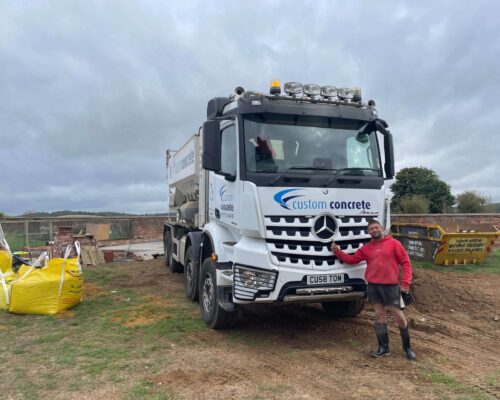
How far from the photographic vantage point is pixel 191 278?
25.3ft

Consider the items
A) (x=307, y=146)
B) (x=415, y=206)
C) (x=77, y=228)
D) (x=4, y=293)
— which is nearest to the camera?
(x=307, y=146)

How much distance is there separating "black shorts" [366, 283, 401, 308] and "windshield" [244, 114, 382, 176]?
1491 mm

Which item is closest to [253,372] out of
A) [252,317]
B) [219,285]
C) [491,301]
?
[219,285]

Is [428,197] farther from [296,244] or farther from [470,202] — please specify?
[296,244]

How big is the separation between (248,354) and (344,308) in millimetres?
2135

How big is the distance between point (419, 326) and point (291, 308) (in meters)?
2.09

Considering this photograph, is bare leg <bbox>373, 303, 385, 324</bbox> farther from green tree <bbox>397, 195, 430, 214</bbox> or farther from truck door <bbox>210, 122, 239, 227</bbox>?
green tree <bbox>397, 195, 430, 214</bbox>

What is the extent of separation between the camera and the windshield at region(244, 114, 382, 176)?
534cm

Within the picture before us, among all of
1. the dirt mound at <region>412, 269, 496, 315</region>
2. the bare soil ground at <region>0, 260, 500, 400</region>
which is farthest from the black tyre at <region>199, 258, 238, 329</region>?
the dirt mound at <region>412, 269, 496, 315</region>

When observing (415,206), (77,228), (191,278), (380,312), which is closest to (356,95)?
(380,312)

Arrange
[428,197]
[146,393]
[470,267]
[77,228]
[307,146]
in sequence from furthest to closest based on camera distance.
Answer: [428,197] → [77,228] → [470,267] → [307,146] → [146,393]

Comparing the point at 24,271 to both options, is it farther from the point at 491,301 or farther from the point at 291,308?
the point at 491,301

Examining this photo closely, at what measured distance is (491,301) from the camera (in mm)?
7719

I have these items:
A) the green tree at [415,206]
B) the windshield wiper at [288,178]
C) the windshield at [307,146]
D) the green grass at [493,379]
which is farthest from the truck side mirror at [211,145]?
the green tree at [415,206]
